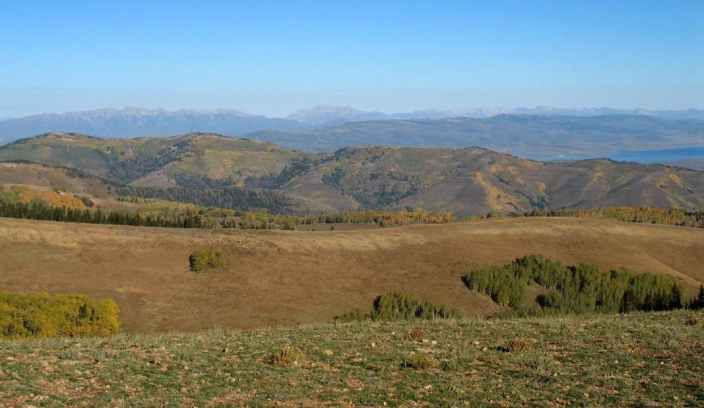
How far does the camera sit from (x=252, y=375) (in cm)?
1961

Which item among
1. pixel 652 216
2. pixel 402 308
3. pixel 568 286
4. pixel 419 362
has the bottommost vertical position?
pixel 402 308

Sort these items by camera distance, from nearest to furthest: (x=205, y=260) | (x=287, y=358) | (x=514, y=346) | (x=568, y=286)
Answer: (x=287, y=358) → (x=514, y=346) → (x=205, y=260) → (x=568, y=286)

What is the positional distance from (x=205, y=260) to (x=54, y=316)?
29622mm

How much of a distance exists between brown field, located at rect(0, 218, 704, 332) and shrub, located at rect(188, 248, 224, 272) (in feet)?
3.38

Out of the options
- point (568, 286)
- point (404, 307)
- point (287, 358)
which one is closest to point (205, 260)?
point (404, 307)

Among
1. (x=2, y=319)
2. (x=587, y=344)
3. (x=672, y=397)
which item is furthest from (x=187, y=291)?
(x=672, y=397)

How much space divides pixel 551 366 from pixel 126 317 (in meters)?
53.5

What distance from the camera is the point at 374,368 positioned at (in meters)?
20.6

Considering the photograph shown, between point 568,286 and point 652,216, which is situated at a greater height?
point 652,216

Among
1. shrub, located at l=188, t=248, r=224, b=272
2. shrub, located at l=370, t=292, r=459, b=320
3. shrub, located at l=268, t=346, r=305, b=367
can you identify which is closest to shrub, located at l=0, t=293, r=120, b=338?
shrub, located at l=188, t=248, r=224, b=272

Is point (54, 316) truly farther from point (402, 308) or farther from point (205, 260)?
point (402, 308)

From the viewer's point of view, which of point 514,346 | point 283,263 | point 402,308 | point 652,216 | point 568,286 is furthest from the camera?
point 652,216

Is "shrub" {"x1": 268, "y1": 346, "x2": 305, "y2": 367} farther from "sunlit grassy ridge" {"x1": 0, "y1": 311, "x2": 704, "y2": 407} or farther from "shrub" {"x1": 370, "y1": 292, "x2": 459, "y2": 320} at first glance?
"shrub" {"x1": 370, "y1": 292, "x2": 459, "y2": 320}

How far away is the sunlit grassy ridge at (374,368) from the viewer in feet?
55.9
